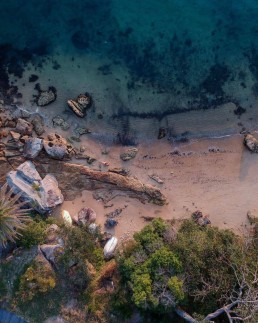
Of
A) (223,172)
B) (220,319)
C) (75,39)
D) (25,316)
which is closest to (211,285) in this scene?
(220,319)

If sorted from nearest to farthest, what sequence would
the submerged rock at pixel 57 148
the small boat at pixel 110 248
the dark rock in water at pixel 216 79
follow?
the small boat at pixel 110 248 < the submerged rock at pixel 57 148 < the dark rock in water at pixel 216 79

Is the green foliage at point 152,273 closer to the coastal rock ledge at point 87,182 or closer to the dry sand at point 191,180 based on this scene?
the dry sand at point 191,180

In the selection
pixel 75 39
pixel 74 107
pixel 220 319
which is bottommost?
pixel 220 319

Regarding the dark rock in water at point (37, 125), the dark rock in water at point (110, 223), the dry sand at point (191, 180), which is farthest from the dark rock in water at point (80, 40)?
the dark rock in water at point (110, 223)

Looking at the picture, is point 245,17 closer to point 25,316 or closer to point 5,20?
point 5,20

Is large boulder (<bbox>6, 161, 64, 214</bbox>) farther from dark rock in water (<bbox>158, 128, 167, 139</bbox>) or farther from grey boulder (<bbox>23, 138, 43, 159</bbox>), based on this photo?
dark rock in water (<bbox>158, 128, 167, 139</bbox>)

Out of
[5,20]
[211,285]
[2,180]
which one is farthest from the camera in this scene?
[5,20]

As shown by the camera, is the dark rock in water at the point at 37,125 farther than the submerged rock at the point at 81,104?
No
